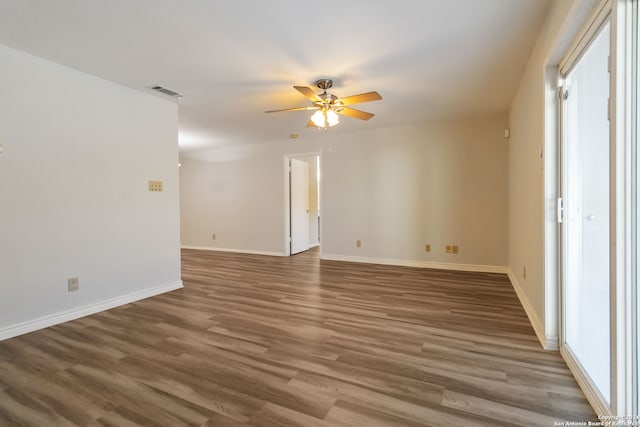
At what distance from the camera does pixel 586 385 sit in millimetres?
1624

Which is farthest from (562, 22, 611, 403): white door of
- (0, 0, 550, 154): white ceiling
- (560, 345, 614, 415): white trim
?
(0, 0, 550, 154): white ceiling

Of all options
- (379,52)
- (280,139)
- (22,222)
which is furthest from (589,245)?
(280,139)

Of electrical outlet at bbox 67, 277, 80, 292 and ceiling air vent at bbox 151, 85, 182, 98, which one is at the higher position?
ceiling air vent at bbox 151, 85, 182, 98

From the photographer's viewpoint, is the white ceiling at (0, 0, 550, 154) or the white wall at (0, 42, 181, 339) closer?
the white ceiling at (0, 0, 550, 154)

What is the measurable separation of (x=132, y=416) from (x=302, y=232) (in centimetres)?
534

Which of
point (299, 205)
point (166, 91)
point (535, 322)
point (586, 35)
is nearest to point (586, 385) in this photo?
point (535, 322)

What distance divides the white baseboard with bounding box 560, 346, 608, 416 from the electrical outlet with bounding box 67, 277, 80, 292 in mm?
4008

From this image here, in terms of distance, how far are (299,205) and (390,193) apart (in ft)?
7.17

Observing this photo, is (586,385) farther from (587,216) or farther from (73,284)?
(73,284)

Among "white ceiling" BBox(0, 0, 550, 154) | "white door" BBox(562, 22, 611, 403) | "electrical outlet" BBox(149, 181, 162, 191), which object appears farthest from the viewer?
"electrical outlet" BBox(149, 181, 162, 191)

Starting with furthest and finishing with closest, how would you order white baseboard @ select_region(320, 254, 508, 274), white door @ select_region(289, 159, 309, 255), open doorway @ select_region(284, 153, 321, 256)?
white door @ select_region(289, 159, 309, 255)
open doorway @ select_region(284, 153, 321, 256)
white baseboard @ select_region(320, 254, 508, 274)

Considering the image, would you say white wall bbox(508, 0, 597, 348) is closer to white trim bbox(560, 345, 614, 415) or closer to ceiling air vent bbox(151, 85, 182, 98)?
white trim bbox(560, 345, 614, 415)

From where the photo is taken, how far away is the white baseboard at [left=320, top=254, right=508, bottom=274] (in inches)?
179

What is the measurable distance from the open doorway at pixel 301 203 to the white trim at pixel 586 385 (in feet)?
14.8
